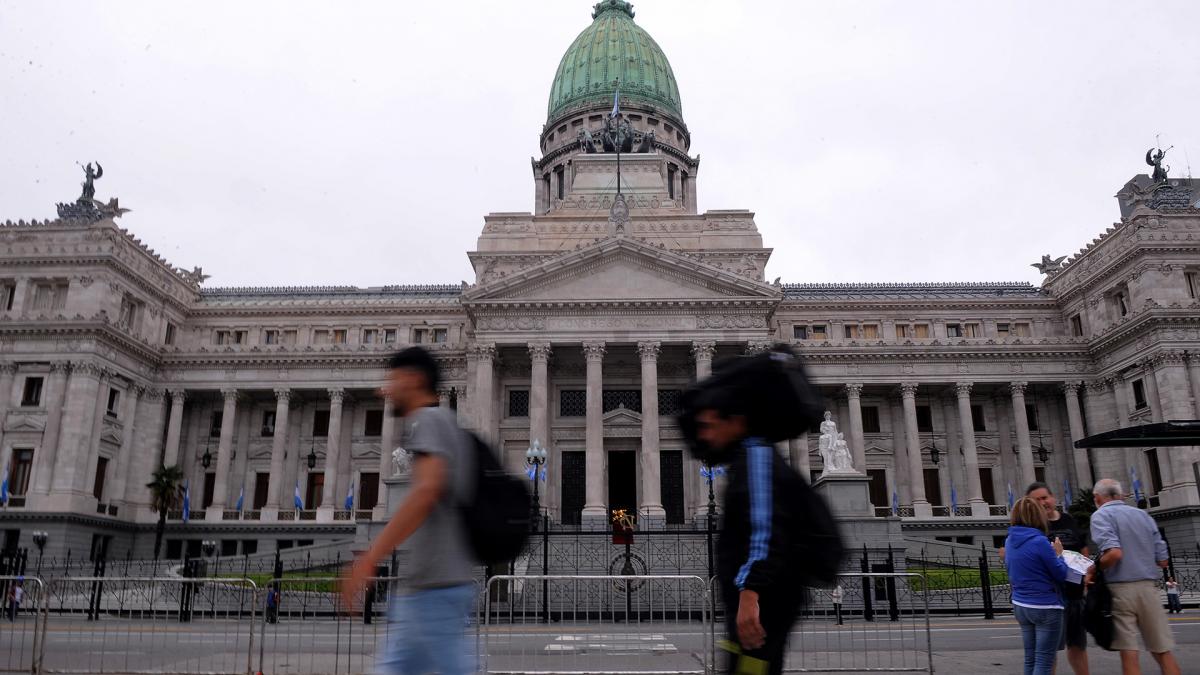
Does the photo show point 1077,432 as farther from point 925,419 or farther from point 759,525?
point 759,525

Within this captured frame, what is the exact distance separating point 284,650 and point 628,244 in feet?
107

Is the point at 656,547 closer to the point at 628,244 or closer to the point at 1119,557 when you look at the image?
the point at 628,244

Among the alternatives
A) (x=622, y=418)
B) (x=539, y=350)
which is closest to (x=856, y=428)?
(x=622, y=418)

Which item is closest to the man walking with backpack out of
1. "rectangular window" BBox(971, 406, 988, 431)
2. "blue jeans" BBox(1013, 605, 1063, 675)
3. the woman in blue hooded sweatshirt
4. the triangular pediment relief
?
the woman in blue hooded sweatshirt

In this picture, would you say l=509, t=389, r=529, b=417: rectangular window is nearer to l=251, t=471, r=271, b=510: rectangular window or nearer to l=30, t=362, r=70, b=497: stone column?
l=251, t=471, r=271, b=510: rectangular window

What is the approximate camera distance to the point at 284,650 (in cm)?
1255

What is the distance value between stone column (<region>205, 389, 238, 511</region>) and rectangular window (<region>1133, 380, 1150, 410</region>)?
4771 cm

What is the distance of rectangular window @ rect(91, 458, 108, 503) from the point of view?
43719 millimetres

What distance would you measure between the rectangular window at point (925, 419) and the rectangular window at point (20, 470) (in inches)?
1818

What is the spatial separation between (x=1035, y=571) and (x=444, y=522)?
5894 mm

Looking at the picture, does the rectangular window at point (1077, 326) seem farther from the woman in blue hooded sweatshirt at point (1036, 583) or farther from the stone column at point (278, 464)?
the woman in blue hooded sweatshirt at point (1036, 583)

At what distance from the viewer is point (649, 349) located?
42656 millimetres

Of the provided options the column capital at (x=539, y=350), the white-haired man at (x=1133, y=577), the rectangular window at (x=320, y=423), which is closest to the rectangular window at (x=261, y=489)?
the rectangular window at (x=320, y=423)

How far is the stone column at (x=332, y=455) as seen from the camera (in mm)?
47469
